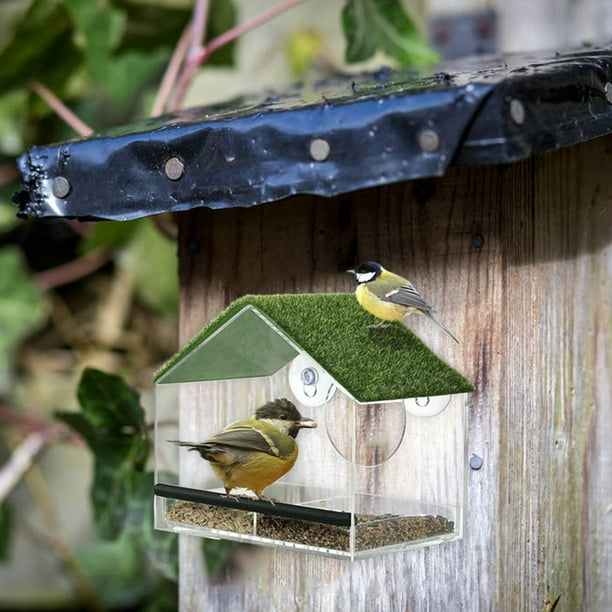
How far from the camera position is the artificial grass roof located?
1484mm

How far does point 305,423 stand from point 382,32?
113 centimetres

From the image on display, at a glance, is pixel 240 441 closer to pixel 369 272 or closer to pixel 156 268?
pixel 369 272

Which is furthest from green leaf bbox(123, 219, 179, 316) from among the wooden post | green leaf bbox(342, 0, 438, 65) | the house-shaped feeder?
the house-shaped feeder

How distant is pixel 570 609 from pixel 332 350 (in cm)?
67

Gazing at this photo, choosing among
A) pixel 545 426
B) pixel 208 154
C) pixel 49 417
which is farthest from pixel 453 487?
pixel 49 417


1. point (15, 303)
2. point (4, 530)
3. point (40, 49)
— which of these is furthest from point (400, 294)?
point (15, 303)

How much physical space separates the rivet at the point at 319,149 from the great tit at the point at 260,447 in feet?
1.20

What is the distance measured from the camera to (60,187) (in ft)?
5.82

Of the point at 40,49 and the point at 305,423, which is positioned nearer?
the point at 305,423

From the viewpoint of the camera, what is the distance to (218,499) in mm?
1637

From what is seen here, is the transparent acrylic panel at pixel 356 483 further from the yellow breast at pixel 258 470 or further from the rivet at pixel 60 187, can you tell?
the rivet at pixel 60 187

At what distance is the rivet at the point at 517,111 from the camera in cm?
135

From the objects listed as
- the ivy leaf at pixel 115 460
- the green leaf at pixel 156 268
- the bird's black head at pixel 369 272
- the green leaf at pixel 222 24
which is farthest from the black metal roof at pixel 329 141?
the green leaf at pixel 156 268

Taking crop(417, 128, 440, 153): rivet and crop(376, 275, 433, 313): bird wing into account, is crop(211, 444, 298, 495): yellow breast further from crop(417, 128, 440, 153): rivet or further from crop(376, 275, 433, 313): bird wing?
crop(417, 128, 440, 153): rivet
